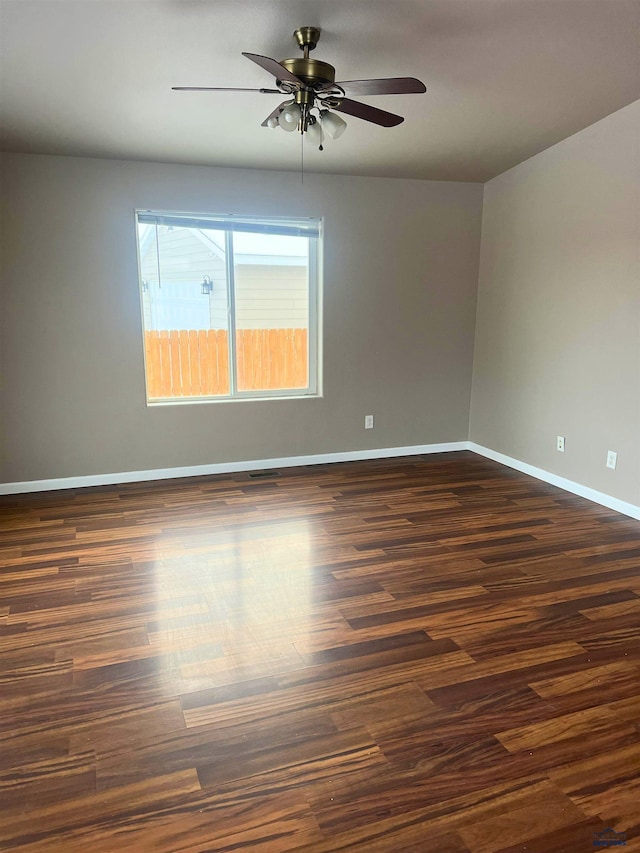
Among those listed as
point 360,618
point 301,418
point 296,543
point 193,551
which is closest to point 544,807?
point 360,618

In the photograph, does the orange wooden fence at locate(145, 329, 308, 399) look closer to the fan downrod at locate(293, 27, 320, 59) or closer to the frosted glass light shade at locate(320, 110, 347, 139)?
the frosted glass light shade at locate(320, 110, 347, 139)

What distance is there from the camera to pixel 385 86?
230 cm

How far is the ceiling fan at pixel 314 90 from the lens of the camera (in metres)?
2.26

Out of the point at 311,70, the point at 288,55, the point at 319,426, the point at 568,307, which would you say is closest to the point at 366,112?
the point at 311,70

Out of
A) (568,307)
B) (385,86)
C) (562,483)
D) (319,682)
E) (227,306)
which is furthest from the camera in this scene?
(227,306)

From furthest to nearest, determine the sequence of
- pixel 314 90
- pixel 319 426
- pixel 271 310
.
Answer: pixel 319 426
pixel 271 310
pixel 314 90

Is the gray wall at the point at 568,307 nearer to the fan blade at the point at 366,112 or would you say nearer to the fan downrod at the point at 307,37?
the fan blade at the point at 366,112

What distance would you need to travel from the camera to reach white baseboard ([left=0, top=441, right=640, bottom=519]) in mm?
4082

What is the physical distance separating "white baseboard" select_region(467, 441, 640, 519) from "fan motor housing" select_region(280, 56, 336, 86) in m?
3.14

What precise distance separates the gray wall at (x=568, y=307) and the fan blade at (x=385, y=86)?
6.33 ft

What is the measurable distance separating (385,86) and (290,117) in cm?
50

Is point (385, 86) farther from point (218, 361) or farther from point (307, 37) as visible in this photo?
point (218, 361)

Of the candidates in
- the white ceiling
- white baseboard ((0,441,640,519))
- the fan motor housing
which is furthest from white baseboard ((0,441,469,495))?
the fan motor housing

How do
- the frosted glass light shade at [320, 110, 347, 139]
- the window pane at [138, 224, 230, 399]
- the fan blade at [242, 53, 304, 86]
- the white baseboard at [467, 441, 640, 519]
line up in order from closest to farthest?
the fan blade at [242, 53, 304, 86] → the frosted glass light shade at [320, 110, 347, 139] → the white baseboard at [467, 441, 640, 519] → the window pane at [138, 224, 230, 399]
